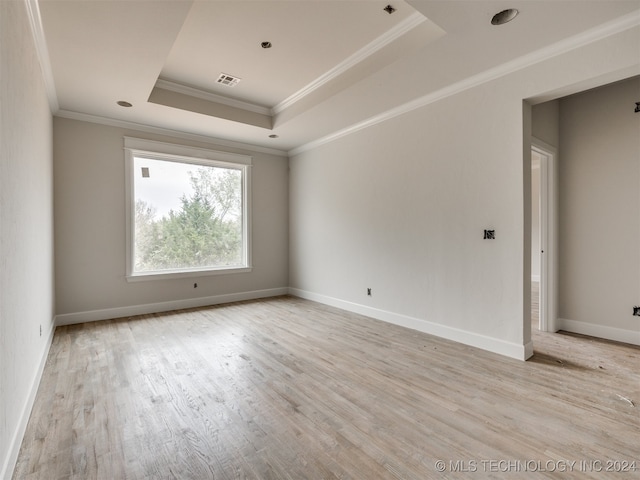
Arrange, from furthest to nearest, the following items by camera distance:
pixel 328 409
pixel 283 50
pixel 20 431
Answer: pixel 283 50, pixel 328 409, pixel 20 431

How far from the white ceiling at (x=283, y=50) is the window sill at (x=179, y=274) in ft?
7.37

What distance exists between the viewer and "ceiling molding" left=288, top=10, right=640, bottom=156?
2412 millimetres

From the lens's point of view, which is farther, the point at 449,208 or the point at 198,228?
the point at 198,228

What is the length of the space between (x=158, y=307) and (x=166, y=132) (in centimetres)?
270

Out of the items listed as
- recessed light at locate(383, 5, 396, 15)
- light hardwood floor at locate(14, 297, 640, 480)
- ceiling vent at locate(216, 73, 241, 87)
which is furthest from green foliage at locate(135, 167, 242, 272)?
recessed light at locate(383, 5, 396, 15)

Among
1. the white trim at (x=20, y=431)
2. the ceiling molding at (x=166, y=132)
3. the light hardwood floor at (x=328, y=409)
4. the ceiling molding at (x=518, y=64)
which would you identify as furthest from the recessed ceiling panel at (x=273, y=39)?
the white trim at (x=20, y=431)

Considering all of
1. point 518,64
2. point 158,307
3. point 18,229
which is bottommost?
point 158,307

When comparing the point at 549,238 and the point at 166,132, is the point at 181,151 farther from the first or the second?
the point at 549,238

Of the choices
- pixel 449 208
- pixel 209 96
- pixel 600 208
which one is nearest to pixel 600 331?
pixel 600 208

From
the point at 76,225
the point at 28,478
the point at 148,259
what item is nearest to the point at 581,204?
the point at 28,478

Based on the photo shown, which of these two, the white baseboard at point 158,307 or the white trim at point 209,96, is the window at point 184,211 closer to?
the white baseboard at point 158,307

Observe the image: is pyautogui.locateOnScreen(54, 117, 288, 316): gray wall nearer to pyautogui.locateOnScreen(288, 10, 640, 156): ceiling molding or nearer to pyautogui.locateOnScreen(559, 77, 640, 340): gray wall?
pyautogui.locateOnScreen(288, 10, 640, 156): ceiling molding

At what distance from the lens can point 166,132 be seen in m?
4.94

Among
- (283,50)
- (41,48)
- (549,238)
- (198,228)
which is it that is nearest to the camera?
(41,48)
